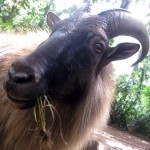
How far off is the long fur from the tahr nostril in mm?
760

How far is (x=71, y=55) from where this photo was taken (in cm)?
333

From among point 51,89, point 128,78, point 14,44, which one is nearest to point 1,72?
point 14,44

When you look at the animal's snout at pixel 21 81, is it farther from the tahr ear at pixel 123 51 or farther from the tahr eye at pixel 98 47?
the tahr ear at pixel 123 51

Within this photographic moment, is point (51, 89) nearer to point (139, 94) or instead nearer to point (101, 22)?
point (101, 22)

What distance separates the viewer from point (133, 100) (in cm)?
1545

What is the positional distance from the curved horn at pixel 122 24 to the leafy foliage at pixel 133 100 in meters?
10.8

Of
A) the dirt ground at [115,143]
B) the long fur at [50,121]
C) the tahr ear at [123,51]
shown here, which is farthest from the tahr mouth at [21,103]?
the dirt ground at [115,143]

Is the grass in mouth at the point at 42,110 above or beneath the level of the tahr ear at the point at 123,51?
beneath

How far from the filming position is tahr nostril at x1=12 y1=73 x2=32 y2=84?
2.73 metres

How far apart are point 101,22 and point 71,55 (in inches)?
27.1

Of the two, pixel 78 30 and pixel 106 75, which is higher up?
pixel 78 30

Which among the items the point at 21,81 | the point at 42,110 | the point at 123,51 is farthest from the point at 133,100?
the point at 21,81

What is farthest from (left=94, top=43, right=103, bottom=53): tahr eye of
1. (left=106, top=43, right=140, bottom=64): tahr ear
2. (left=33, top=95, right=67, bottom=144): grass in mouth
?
(left=33, top=95, right=67, bottom=144): grass in mouth

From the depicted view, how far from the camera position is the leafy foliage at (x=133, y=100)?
14859mm
